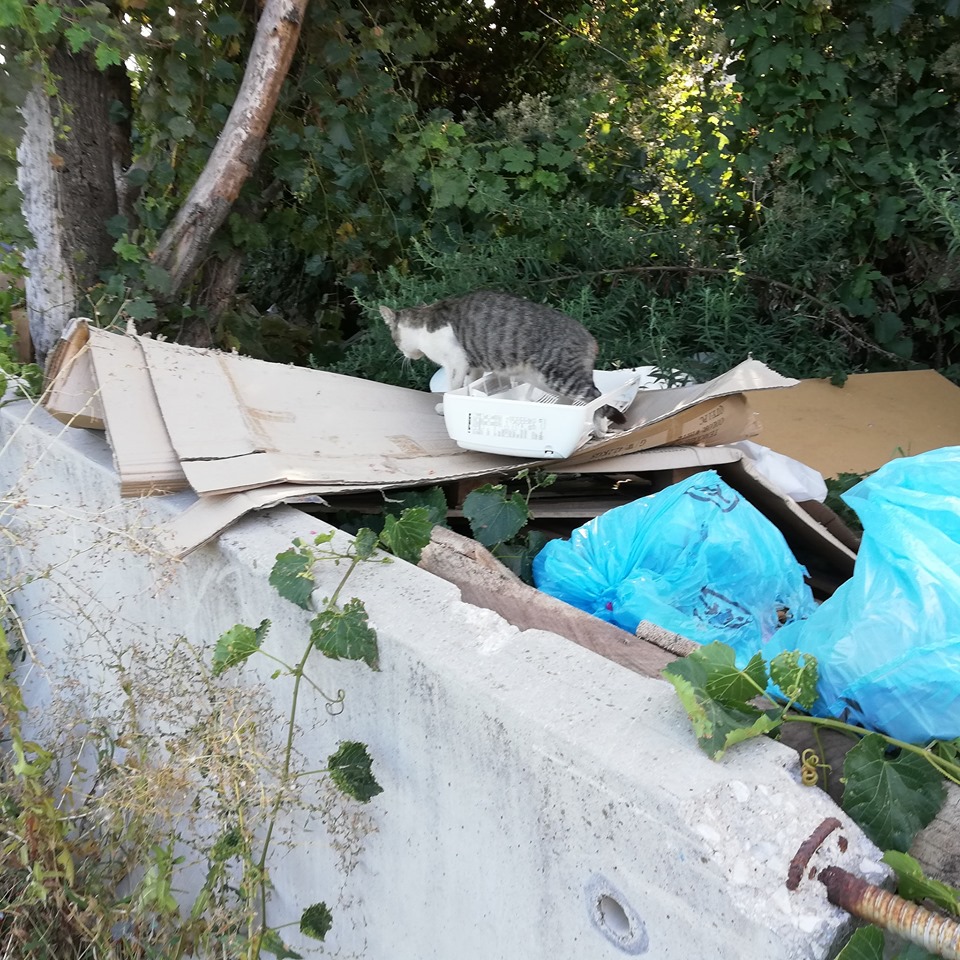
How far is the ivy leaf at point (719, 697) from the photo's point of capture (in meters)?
1.09

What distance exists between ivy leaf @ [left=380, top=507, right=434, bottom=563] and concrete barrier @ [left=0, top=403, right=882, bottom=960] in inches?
2.6

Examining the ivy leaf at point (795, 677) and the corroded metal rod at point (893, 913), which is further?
the ivy leaf at point (795, 677)

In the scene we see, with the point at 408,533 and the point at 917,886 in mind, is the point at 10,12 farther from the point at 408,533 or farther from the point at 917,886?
the point at 917,886

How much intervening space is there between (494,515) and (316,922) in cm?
99

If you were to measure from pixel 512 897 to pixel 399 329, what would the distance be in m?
2.30

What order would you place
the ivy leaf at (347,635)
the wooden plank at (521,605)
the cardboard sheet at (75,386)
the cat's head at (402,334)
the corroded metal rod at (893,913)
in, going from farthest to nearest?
the cat's head at (402,334)
the cardboard sheet at (75,386)
the wooden plank at (521,605)
the ivy leaf at (347,635)
the corroded metal rod at (893,913)

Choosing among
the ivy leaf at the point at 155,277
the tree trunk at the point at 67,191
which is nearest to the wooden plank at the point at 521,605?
the ivy leaf at the point at 155,277

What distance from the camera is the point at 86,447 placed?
8.04 ft

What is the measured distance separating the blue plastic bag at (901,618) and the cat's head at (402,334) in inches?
76.4

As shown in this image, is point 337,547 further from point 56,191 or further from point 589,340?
point 56,191

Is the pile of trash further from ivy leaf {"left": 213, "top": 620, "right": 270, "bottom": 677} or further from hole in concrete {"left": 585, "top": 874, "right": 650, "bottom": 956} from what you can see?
ivy leaf {"left": 213, "top": 620, "right": 270, "bottom": 677}

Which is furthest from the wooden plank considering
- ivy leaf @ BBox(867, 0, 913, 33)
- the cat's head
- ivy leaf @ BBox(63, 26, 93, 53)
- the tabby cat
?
ivy leaf @ BBox(867, 0, 913, 33)

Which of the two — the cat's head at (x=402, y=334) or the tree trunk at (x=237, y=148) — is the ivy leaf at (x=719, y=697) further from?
the tree trunk at (x=237, y=148)

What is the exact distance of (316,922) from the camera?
1631 millimetres
